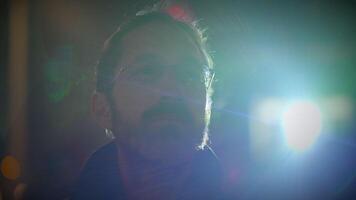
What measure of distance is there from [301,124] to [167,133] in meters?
0.42

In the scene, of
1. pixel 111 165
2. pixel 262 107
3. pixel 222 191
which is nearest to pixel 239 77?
pixel 262 107

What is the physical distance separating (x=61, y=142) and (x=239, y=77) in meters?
0.62

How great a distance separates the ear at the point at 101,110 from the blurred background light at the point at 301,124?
546 mm

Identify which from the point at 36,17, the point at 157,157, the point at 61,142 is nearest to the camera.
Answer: the point at 157,157

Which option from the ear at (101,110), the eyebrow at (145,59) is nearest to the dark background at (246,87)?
the ear at (101,110)

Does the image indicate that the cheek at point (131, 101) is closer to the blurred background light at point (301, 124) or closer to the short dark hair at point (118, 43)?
the short dark hair at point (118, 43)

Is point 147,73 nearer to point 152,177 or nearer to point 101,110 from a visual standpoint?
point 101,110

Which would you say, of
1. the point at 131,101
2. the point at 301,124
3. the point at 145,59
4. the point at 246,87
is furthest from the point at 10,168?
the point at 301,124

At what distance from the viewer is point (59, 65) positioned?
3.86 feet

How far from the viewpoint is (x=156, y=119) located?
3.34 feet

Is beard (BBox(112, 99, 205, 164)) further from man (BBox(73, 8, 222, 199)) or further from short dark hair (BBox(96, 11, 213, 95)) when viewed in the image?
short dark hair (BBox(96, 11, 213, 95))

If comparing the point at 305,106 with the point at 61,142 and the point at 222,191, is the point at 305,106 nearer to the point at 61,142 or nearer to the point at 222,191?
the point at 222,191

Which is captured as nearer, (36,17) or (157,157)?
(157,157)

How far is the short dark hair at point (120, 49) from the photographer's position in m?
1.09
